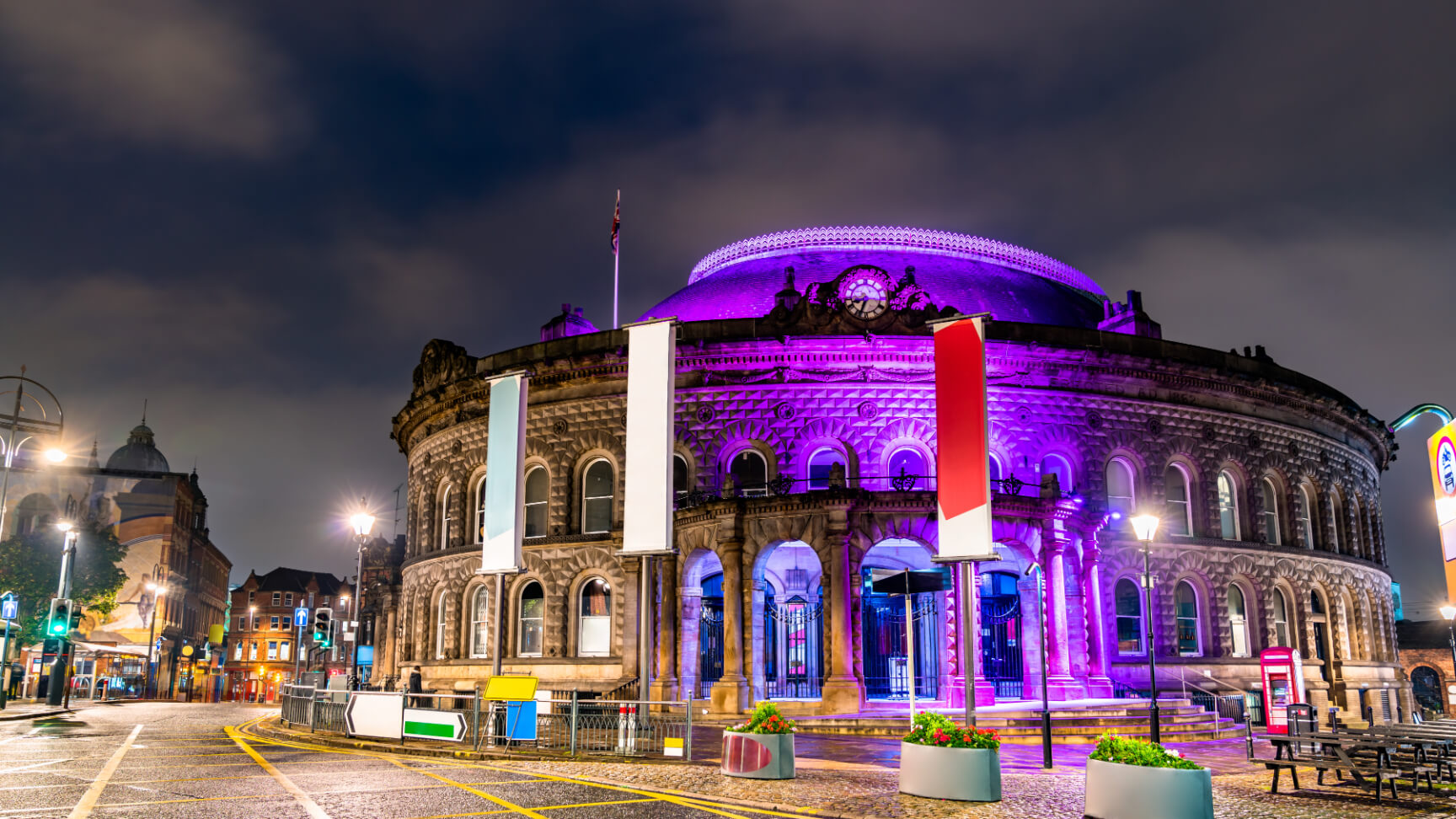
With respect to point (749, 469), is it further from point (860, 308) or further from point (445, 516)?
point (445, 516)

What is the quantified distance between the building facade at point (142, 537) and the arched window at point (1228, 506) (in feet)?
187

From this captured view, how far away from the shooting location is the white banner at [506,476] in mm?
23094

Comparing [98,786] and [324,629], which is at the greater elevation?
[324,629]

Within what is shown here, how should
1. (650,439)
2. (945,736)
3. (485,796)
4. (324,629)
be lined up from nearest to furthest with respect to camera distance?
1. (485,796)
2. (945,736)
3. (650,439)
4. (324,629)

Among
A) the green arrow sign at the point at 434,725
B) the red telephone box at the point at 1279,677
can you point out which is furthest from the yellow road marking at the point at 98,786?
the red telephone box at the point at 1279,677

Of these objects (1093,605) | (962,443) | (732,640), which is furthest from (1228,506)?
(962,443)

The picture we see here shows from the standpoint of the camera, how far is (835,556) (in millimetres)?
28094

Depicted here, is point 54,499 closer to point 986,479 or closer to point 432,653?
point 432,653

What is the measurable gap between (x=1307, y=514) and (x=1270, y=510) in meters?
2.17

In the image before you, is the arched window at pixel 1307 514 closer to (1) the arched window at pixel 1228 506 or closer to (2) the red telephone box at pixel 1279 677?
(1) the arched window at pixel 1228 506

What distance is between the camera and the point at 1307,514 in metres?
40.4

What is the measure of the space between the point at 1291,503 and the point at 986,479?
2491 centimetres

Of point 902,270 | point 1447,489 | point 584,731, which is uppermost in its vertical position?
point 902,270

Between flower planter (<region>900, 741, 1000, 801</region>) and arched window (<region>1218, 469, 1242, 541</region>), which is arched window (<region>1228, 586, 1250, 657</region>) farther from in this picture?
flower planter (<region>900, 741, 1000, 801</region>)
